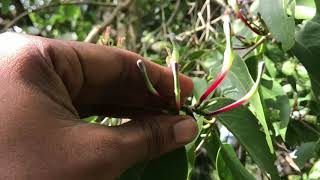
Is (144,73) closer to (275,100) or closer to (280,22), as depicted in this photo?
(280,22)

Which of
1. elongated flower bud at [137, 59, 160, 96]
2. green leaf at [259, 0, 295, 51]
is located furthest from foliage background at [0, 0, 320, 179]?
elongated flower bud at [137, 59, 160, 96]

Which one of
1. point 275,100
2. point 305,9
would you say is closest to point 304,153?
point 275,100

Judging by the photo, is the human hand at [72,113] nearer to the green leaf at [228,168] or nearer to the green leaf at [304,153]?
the green leaf at [228,168]

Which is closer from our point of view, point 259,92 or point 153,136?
point 153,136

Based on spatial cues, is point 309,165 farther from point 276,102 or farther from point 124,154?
point 124,154

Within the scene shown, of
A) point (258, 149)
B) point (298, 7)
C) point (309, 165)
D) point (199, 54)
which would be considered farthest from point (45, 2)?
point (258, 149)

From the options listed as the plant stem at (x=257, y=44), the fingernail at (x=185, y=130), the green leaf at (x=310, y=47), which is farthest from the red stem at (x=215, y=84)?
the plant stem at (x=257, y=44)
